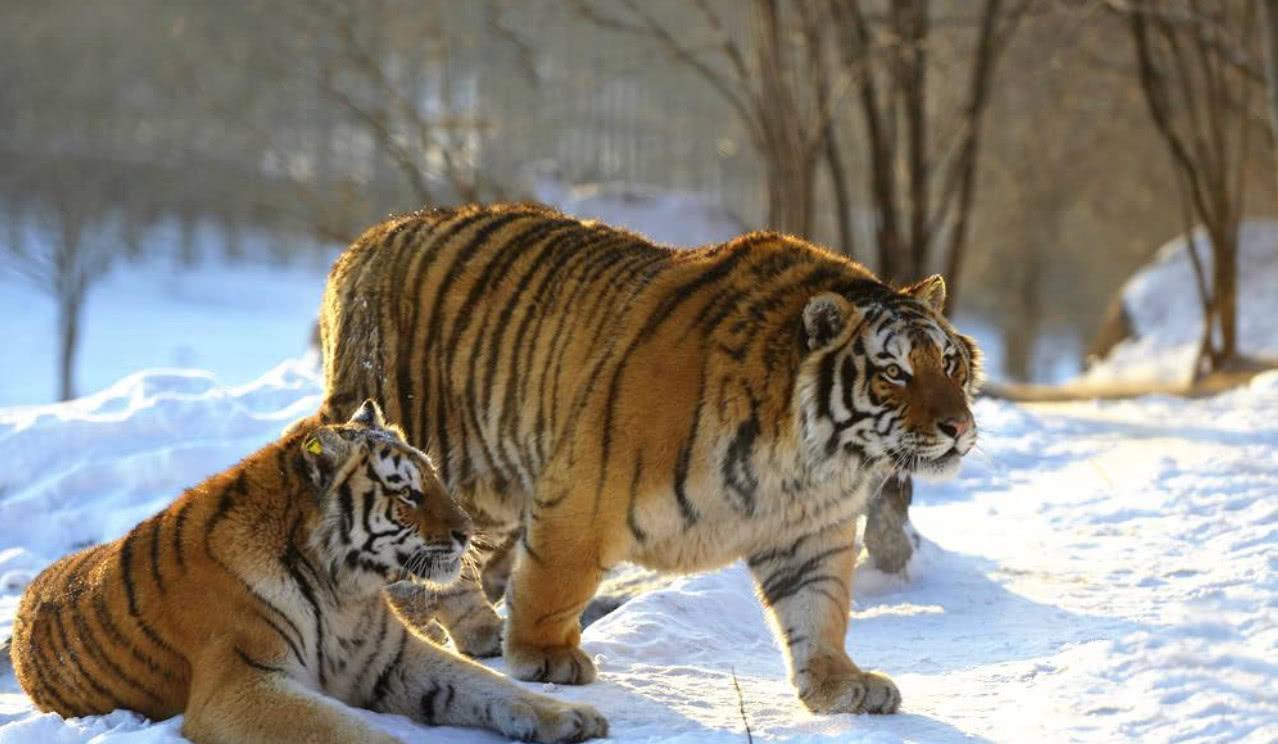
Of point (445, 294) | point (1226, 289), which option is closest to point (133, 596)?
point (445, 294)

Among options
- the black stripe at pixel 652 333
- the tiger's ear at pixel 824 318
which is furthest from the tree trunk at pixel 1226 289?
the tiger's ear at pixel 824 318

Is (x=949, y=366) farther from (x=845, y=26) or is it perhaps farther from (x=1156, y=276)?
(x=1156, y=276)

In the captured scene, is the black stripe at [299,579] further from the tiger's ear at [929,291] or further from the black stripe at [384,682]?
the tiger's ear at [929,291]

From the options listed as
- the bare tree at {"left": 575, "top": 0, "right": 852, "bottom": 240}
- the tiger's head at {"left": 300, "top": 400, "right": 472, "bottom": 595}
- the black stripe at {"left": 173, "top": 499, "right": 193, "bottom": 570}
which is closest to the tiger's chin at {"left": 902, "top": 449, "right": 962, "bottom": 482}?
the tiger's head at {"left": 300, "top": 400, "right": 472, "bottom": 595}

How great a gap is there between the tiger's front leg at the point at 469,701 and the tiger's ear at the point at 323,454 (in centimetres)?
49

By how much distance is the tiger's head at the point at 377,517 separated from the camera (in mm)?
3648

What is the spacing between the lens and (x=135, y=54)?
33.0 m

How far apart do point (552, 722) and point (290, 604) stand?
2.15 feet

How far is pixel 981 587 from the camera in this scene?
224 inches

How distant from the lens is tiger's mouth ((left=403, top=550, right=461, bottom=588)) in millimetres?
3668

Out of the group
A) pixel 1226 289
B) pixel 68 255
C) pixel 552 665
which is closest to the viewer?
pixel 552 665

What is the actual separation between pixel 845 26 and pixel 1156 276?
8847 millimetres

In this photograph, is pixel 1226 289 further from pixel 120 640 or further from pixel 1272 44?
pixel 120 640

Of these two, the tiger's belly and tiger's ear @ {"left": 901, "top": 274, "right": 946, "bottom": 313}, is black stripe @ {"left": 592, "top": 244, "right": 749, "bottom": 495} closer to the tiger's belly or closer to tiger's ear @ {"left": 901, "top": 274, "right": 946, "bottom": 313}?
the tiger's belly
